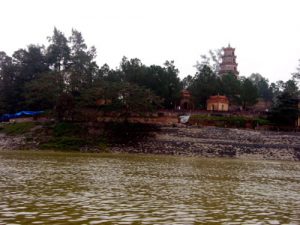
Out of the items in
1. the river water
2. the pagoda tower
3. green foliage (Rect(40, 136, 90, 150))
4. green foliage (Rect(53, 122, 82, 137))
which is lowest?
the river water

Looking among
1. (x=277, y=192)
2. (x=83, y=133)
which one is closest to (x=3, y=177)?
(x=277, y=192)

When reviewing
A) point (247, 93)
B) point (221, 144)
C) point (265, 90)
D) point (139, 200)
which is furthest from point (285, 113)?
point (139, 200)

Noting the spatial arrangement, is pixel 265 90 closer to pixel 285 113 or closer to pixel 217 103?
pixel 217 103

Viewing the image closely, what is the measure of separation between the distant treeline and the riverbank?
4.68 meters

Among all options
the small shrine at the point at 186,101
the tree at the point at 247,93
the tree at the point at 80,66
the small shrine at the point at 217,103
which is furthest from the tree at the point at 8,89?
the tree at the point at 247,93

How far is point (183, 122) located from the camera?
6322 centimetres

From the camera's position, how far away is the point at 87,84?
206 ft

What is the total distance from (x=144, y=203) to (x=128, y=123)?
41822 millimetres

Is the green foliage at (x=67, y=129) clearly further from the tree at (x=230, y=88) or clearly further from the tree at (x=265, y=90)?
the tree at (x=265, y=90)

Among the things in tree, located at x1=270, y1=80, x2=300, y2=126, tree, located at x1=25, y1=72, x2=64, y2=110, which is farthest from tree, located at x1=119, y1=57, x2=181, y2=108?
tree, located at x1=270, y1=80, x2=300, y2=126

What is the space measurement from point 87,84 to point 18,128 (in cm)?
1123

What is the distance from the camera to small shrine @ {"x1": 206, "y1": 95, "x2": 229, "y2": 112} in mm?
73581

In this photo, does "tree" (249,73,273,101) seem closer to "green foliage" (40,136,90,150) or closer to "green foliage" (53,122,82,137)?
"green foliage" (53,122,82,137)

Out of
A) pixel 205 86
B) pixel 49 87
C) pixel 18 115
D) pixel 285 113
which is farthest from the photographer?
pixel 205 86
